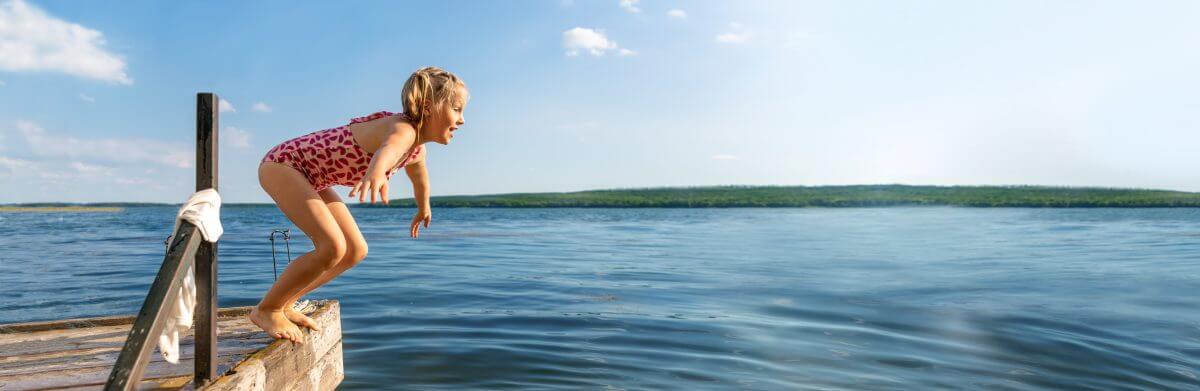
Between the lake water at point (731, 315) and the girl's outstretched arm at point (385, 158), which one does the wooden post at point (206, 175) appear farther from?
the lake water at point (731, 315)

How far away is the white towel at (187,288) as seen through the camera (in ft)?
11.3

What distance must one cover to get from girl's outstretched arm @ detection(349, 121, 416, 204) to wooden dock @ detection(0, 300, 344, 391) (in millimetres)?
1199

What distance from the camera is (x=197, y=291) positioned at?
387cm

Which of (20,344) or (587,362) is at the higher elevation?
(20,344)

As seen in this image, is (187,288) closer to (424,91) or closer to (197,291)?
(197,291)

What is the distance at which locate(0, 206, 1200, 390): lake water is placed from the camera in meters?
7.36

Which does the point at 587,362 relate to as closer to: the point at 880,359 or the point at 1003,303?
the point at 880,359

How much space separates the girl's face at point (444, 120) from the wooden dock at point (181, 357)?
5.34ft

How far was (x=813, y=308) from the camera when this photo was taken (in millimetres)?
11711

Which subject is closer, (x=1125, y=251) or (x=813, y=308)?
(x=813, y=308)

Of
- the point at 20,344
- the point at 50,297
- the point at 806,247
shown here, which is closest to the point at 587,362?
the point at 20,344

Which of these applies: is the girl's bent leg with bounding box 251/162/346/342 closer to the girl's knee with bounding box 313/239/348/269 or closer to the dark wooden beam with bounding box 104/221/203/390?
the girl's knee with bounding box 313/239/348/269

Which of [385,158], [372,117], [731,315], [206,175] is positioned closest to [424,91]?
[372,117]

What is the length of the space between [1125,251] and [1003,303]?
15058 millimetres
